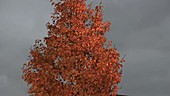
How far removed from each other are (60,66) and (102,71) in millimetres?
3299

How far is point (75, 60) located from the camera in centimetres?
3262

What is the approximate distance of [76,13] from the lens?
115 ft

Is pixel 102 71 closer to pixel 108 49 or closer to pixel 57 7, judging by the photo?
pixel 108 49

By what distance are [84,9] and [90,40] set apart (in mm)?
3114

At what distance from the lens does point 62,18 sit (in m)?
34.8

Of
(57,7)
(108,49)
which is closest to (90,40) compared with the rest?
(108,49)

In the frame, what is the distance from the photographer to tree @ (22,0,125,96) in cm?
3225

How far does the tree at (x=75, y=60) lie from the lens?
32250mm

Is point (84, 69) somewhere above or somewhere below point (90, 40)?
below

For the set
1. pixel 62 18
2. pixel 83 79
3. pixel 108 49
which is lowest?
pixel 83 79

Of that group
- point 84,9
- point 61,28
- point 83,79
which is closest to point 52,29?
point 61,28

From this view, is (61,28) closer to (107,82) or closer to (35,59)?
(35,59)

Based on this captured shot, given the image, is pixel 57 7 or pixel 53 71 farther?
pixel 57 7

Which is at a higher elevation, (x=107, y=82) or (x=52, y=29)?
(x=52, y=29)
